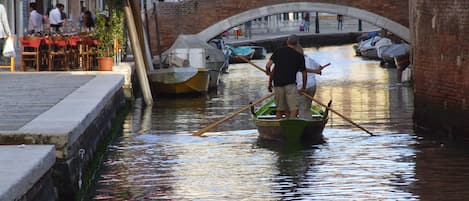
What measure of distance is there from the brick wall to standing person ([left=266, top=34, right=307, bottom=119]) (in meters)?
2.06

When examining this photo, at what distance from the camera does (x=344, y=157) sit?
15.8m

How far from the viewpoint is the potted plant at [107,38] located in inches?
901

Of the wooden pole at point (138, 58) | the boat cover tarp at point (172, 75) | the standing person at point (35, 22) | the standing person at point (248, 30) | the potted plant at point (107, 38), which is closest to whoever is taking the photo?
the potted plant at point (107, 38)

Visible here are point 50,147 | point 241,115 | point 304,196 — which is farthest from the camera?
point 241,115

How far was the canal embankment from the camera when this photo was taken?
9125mm

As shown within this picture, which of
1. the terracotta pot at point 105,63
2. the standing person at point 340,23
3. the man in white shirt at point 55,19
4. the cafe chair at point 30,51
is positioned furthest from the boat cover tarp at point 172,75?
the standing person at point 340,23

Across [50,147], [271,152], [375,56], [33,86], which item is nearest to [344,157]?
[271,152]

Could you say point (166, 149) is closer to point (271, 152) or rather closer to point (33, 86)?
point (271, 152)

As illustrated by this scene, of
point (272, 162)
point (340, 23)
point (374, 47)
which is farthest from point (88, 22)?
point (340, 23)

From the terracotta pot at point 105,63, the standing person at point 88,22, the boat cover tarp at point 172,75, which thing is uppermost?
the standing person at point 88,22

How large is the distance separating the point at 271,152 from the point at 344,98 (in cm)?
1038

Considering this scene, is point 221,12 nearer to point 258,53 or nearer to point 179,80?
point 179,80

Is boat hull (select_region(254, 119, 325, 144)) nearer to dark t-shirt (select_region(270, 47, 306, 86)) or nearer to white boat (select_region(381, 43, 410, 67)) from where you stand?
dark t-shirt (select_region(270, 47, 306, 86))

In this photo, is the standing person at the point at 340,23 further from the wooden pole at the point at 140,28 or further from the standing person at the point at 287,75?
the standing person at the point at 287,75
